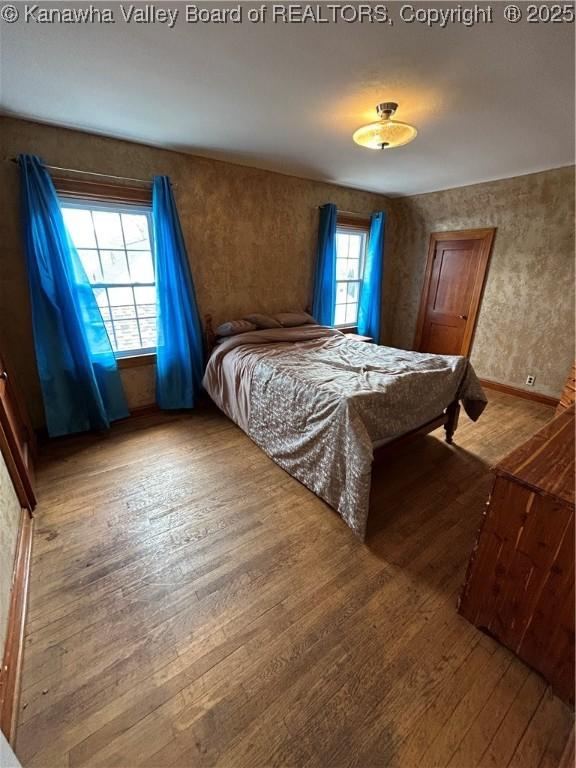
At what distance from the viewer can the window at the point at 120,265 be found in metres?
2.53

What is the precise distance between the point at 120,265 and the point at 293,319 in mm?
1755

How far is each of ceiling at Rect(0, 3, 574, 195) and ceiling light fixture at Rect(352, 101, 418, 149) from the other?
0.08 metres

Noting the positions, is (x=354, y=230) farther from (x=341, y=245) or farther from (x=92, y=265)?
(x=92, y=265)

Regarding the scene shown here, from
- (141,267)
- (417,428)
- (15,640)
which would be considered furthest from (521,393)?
(15,640)

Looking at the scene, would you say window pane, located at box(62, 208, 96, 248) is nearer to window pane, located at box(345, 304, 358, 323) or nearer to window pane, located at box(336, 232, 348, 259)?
window pane, located at box(336, 232, 348, 259)

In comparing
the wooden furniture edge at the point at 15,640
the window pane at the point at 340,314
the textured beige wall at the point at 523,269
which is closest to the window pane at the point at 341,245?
the window pane at the point at 340,314

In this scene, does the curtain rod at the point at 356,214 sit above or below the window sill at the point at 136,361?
above

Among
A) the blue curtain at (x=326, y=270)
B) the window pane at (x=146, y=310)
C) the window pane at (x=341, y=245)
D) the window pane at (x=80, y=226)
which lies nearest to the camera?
the window pane at (x=80, y=226)

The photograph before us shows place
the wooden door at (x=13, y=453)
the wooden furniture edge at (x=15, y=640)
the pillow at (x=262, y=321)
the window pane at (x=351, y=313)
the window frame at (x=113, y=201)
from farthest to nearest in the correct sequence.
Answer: the window pane at (x=351, y=313) < the pillow at (x=262, y=321) < the window frame at (x=113, y=201) < the wooden door at (x=13, y=453) < the wooden furniture edge at (x=15, y=640)

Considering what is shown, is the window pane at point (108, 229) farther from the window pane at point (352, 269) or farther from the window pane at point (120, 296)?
the window pane at point (352, 269)

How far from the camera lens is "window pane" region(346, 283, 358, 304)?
4449 millimetres

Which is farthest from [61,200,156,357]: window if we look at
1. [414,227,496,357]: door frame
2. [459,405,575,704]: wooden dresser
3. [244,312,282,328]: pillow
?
[414,227,496,357]: door frame

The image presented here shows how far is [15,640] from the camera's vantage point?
117cm

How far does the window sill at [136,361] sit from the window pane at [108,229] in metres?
0.99
